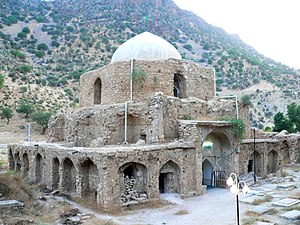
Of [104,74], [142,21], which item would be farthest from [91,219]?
[142,21]

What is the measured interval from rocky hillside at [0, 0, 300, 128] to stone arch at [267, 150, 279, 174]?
92.2 ft

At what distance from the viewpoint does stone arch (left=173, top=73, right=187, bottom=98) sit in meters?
18.7

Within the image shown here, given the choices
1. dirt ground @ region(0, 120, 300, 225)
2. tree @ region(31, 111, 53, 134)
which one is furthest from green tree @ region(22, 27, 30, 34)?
dirt ground @ region(0, 120, 300, 225)

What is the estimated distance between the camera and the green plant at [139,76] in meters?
17.3

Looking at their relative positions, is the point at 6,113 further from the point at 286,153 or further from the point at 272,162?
the point at 286,153

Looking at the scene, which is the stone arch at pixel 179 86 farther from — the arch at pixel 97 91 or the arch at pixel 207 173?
the arch at pixel 97 91

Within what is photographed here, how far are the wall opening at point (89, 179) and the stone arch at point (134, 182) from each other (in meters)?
1.30

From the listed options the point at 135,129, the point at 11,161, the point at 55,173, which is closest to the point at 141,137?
the point at 135,129

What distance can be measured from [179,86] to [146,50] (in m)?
2.81

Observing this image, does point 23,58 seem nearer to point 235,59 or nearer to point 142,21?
point 142,21

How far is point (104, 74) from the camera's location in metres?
18.8

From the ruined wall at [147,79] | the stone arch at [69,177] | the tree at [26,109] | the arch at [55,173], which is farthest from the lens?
the tree at [26,109]

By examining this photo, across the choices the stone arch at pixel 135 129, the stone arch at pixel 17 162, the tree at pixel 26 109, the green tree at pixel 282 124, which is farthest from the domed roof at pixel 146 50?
the tree at pixel 26 109

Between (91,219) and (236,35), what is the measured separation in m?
128
